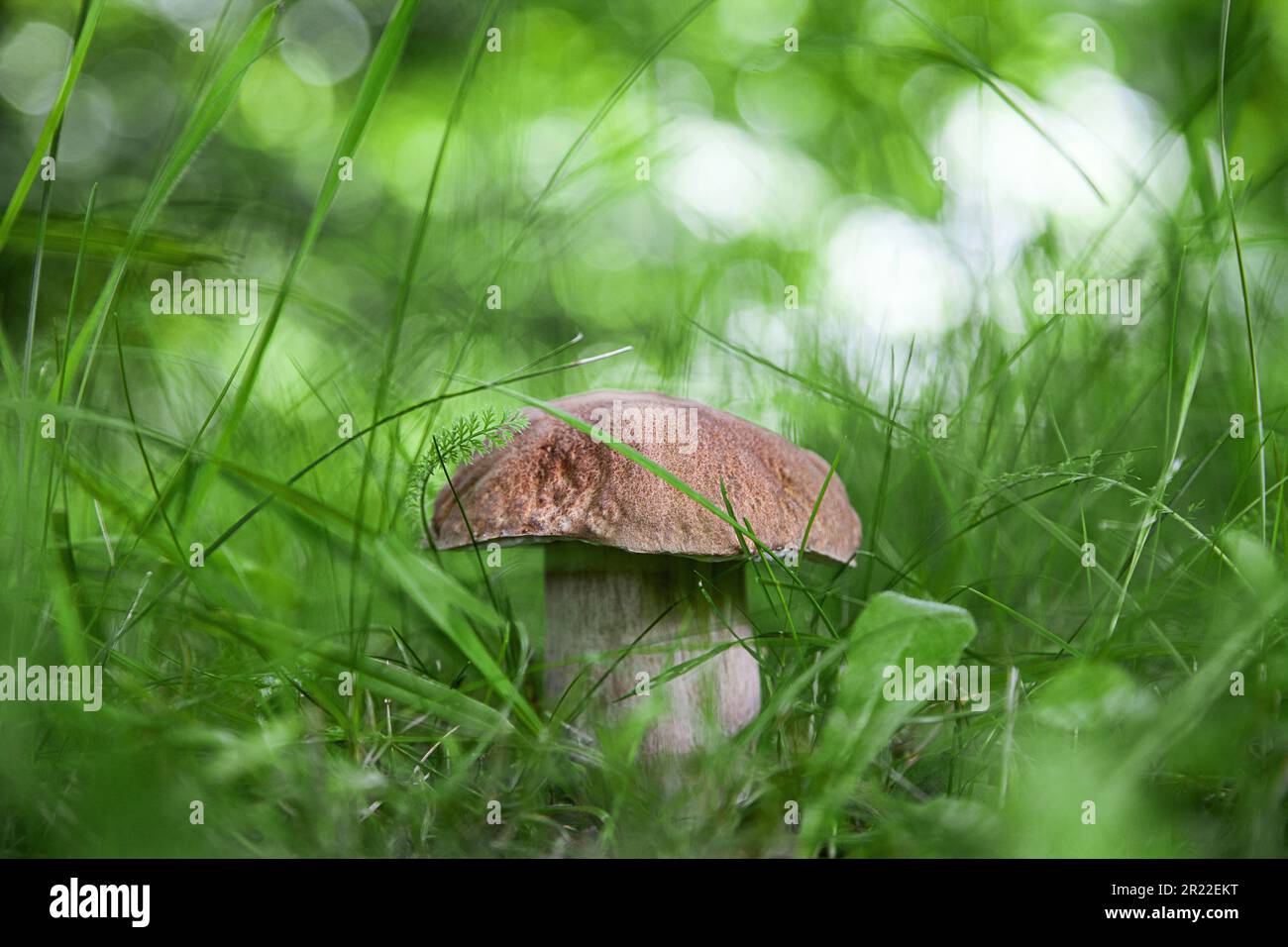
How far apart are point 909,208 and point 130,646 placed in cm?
306

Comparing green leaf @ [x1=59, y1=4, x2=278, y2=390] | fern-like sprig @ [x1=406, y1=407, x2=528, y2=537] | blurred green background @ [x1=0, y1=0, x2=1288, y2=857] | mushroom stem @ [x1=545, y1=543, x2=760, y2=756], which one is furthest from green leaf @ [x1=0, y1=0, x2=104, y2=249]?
mushroom stem @ [x1=545, y1=543, x2=760, y2=756]

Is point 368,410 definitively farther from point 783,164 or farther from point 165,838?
point 783,164

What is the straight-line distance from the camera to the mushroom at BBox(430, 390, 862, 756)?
49.7 inches

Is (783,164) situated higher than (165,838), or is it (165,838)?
(783,164)

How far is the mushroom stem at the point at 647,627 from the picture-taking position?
1.41 m

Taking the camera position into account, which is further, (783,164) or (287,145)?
(287,145)

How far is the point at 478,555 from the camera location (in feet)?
4.43

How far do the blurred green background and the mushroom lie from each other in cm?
10

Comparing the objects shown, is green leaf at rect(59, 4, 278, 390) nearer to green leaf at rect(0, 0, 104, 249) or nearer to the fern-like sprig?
green leaf at rect(0, 0, 104, 249)

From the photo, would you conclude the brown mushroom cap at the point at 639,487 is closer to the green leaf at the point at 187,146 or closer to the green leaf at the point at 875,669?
the green leaf at the point at 875,669

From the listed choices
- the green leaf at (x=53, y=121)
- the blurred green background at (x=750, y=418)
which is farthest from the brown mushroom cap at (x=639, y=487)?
the green leaf at (x=53, y=121)

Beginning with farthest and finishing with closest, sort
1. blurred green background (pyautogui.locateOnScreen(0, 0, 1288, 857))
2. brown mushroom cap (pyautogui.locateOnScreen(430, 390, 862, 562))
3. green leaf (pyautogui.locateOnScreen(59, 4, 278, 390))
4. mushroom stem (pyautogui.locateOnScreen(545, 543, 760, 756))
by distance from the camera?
1. mushroom stem (pyautogui.locateOnScreen(545, 543, 760, 756))
2. brown mushroom cap (pyautogui.locateOnScreen(430, 390, 862, 562))
3. green leaf (pyautogui.locateOnScreen(59, 4, 278, 390))
4. blurred green background (pyautogui.locateOnScreen(0, 0, 1288, 857))
